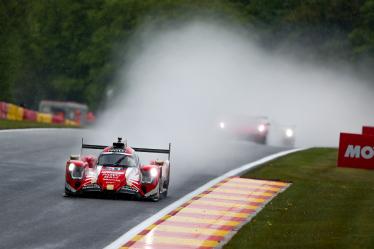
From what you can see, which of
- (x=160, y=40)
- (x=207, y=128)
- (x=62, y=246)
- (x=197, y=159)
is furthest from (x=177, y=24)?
(x=62, y=246)

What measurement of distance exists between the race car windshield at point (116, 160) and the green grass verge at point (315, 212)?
3456mm

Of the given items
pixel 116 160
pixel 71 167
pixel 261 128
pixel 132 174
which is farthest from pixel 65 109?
pixel 132 174

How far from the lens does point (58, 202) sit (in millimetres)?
22234

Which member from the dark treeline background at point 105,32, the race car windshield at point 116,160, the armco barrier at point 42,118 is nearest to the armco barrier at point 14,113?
the armco barrier at point 42,118

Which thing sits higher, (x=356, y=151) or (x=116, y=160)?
(x=356, y=151)

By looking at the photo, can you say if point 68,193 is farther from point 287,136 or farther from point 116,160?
point 287,136

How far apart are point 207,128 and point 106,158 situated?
24.2m

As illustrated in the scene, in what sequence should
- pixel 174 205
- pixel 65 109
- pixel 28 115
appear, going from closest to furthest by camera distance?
1. pixel 174 205
2. pixel 28 115
3. pixel 65 109

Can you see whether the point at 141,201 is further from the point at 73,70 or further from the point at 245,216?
the point at 73,70

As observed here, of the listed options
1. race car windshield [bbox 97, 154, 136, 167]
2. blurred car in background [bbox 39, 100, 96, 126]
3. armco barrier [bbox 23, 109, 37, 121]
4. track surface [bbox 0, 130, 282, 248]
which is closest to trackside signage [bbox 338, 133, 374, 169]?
track surface [bbox 0, 130, 282, 248]

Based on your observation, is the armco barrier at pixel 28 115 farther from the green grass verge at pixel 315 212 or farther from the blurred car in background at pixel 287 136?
the green grass verge at pixel 315 212

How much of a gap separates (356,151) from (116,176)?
9555mm

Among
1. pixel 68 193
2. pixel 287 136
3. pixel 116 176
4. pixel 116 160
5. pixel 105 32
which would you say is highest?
pixel 105 32

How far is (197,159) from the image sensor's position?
35250 mm
